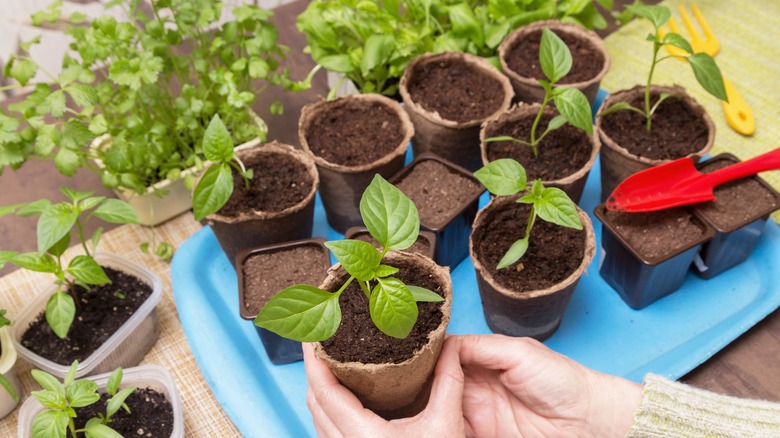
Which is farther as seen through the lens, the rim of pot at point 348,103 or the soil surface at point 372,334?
the rim of pot at point 348,103

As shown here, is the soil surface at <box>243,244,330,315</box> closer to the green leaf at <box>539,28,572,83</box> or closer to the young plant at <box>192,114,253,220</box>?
the young plant at <box>192,114,253,220</box>

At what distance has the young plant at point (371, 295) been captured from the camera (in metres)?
0.72

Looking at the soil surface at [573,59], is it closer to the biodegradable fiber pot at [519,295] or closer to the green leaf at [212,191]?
the biodegradable fiber pot at [519,295]

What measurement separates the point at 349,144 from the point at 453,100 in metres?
0.25

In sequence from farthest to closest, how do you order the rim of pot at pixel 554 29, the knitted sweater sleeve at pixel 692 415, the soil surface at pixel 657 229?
the rim of pot at pixel 554 29, the soil surface at pixel 657 229, the knitted sweater sleeve at pixel 692 415

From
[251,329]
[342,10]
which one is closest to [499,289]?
[251,329]

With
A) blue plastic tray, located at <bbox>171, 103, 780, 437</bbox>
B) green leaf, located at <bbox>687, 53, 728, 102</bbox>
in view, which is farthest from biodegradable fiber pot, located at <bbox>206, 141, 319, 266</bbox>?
green leaf, located at <bbox>687, 53, 728, 102</bbox>

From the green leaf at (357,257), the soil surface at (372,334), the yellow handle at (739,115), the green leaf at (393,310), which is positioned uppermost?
the green leaf at (357,257)

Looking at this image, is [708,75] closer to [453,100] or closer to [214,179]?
[453,100]

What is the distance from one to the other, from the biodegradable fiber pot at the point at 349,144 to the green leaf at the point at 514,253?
33 cm

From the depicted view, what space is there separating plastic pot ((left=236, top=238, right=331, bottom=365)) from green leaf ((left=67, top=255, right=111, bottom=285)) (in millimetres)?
219

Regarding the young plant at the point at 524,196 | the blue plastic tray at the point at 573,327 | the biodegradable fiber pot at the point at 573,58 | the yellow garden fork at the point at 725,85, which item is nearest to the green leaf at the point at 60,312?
the blue plastic tray at the point at 573,327

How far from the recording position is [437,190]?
4.04 ft

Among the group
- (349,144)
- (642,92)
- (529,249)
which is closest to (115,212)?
(349,144)
